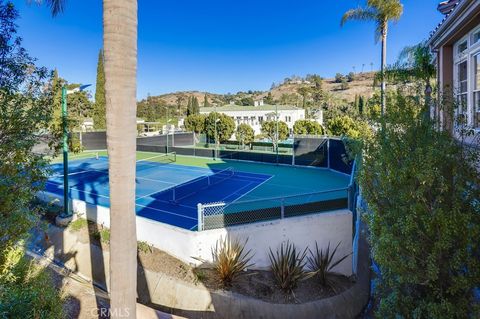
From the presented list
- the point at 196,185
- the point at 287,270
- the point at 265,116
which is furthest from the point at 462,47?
the point at 265,116

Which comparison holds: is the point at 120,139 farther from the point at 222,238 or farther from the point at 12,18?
the point at 222,238

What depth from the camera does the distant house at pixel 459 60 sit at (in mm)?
5050

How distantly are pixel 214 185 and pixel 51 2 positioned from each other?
16059 mm

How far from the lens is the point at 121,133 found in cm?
431

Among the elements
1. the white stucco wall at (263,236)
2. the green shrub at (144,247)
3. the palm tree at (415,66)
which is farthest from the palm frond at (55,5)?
the palm tree at (415,66)

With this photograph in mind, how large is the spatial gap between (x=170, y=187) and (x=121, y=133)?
17532mm

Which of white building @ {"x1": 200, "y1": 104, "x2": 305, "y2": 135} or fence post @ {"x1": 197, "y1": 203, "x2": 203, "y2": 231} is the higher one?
white building @ {"x1": 200, "y1": 104, "x2": 305, "y2": 135}

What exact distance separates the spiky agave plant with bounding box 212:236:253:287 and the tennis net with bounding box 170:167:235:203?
801 cm

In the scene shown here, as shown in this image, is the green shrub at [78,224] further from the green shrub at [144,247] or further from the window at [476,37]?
the window at [476,37]

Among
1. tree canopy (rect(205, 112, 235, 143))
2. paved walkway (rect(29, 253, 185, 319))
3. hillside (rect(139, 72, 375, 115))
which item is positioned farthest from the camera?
hillside (rect(139, 72, 375, 115))

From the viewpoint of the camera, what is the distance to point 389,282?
4.96 m

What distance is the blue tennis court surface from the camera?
16.2 meters

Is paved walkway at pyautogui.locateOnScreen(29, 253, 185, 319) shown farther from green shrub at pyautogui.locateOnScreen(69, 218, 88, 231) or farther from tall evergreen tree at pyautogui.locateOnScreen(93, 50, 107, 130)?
tall evergreen tree at pyautogui.locateOnScreen(93, 50, 107, 130)

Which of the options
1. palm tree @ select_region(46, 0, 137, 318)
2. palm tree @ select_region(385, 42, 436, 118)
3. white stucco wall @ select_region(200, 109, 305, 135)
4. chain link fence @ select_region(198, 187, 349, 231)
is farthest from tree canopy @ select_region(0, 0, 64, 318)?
white stucco wall @ select_region(200, 109, 305, 135)
